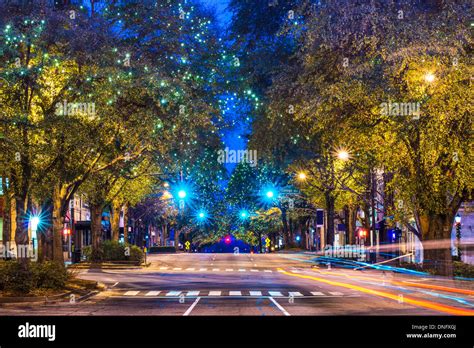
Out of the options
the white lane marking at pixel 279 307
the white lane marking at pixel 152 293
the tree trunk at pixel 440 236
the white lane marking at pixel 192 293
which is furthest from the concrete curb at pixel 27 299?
the tree trunk at pixel 440 236

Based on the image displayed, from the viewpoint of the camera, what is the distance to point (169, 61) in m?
27.4

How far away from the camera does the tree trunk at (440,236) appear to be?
36.7m

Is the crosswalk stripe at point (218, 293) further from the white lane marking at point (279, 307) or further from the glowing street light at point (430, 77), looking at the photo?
the glowing street light at point (430, 77)

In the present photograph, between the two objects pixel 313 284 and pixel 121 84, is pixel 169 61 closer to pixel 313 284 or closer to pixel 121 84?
pixel 121 84

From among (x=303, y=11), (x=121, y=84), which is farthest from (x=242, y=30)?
(x=121, y=84)

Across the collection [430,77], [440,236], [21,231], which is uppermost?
[430,77]

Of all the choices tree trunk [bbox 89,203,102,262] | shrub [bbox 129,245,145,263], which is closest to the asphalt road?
tree trunk [bbox 89,203,102,262]

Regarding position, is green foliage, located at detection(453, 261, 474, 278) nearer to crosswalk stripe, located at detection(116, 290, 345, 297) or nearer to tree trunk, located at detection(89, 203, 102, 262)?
crosswalk stripe, located at detection(116, 290, 345, 297)

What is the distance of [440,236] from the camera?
36594mm

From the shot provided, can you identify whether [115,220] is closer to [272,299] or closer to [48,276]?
[48,276]

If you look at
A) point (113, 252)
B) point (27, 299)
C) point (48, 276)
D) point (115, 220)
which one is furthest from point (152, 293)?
point (115, 220)

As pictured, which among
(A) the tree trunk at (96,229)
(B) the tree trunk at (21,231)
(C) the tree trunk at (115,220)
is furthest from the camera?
Answer: (C) the tree trunk at (115,220)

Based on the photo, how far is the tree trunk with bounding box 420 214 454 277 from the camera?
36.7 meters

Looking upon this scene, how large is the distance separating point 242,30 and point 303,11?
168 inches
